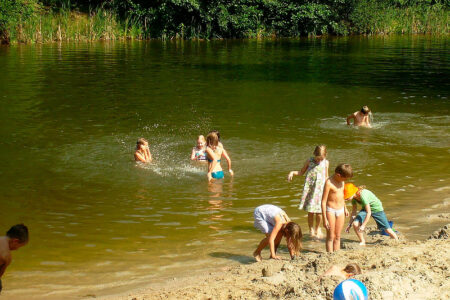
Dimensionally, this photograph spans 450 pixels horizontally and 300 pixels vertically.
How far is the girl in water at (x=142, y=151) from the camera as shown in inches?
566

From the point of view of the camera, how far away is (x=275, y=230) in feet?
27.9

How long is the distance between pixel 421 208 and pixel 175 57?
1173 inches

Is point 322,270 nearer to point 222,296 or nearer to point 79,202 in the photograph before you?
point 222,296

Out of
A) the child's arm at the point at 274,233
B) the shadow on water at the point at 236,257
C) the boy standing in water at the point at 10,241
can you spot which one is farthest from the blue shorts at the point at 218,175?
the boy standing in water at the point at 10,241

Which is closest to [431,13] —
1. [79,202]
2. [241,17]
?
[241,17]

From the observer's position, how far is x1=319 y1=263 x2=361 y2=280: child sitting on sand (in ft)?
21.8

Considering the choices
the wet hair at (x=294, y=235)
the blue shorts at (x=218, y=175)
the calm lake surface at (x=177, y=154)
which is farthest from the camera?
the blue shorts at (x=218, y=175)

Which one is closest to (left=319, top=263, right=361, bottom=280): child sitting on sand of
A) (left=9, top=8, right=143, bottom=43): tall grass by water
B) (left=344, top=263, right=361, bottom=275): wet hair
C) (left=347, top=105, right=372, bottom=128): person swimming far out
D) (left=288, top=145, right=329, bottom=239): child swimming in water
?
(left=344, top=263, right=361, bottom=275): wet hair

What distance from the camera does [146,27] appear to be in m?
53.8

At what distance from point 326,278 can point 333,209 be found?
222 centimetres

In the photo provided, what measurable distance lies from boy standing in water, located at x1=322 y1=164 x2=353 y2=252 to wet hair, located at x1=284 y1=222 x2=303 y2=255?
1.49 feet

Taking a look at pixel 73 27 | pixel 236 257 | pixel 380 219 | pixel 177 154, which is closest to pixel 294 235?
pixel 236 257

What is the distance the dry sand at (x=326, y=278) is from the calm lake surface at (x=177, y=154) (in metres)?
0.81

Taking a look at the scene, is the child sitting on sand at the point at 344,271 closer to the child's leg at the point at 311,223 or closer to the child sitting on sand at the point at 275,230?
the child sitting on sand at the point at 275,230
